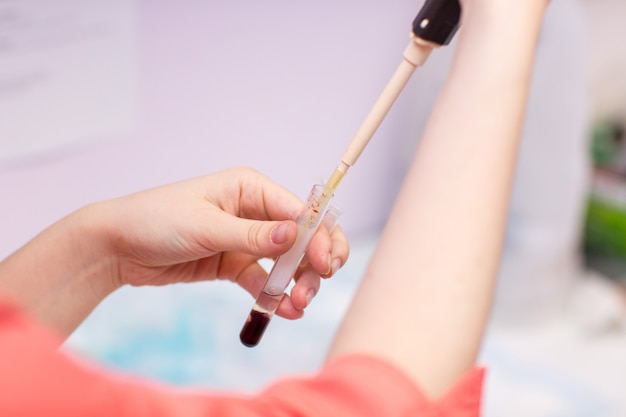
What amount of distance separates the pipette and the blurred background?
17.2 inches

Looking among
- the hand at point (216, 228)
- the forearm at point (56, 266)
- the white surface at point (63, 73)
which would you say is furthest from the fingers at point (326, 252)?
the white surface at point (63, 73)

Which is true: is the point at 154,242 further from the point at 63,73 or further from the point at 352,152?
the point at 63,73

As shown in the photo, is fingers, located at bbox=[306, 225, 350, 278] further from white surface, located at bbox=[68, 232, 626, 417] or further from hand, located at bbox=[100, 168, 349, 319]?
white surface, located at bbox=[68, 232, 626, 417]

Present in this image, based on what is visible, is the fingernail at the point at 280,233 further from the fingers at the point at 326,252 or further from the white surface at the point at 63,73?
the white surface at the point at 63,73

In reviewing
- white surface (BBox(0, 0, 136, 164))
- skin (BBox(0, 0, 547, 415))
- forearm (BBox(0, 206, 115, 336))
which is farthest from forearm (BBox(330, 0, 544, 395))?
white surface (BBox(0, 0, 136, 164))

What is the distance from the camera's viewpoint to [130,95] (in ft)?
2.93

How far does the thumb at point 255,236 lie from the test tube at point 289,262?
2 cm

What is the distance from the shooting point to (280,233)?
49 centimetres

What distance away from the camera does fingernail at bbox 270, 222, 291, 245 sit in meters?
0.49

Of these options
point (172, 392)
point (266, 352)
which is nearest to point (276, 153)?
point (266, 352)

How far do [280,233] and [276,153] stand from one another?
0.60m

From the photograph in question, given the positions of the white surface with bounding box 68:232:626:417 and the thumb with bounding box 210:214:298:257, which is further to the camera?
the white surface with bounding box 68:232:626:417

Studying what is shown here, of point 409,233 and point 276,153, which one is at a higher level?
point 409,233

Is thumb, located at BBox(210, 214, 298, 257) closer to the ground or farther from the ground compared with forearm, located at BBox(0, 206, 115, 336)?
farther from the ground
